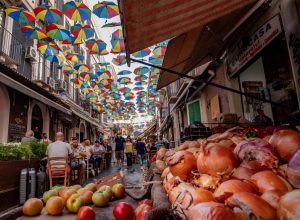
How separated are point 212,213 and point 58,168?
20.0 feet

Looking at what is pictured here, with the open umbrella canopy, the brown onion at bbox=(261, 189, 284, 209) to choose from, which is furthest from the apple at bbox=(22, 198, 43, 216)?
the open umbrella canopy

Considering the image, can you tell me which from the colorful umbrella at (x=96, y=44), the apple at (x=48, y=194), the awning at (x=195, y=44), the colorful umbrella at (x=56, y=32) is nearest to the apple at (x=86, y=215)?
the apple at (x=48, y=194)

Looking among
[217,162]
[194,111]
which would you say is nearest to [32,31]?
[194,111]

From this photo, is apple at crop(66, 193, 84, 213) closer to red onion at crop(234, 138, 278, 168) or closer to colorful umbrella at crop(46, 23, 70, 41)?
red onion at crop(234, 138, 278, 168)

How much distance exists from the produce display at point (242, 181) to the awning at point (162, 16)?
1.38m

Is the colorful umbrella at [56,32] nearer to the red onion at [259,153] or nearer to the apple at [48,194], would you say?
the apple at [48,194]

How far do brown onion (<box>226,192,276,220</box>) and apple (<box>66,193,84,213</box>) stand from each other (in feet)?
6.01

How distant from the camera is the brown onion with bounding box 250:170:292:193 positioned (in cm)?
110

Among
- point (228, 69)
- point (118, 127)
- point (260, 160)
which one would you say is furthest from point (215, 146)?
point (118, 127)

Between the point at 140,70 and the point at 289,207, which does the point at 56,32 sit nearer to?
the point at 140,70

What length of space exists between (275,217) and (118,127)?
2392 inches

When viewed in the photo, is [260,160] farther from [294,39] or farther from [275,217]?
[294,39]

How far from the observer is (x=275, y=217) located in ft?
3.03

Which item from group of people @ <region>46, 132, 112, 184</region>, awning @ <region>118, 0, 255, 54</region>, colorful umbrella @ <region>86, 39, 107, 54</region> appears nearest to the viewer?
awning @ <region>118, 0, 255, 54</region>
